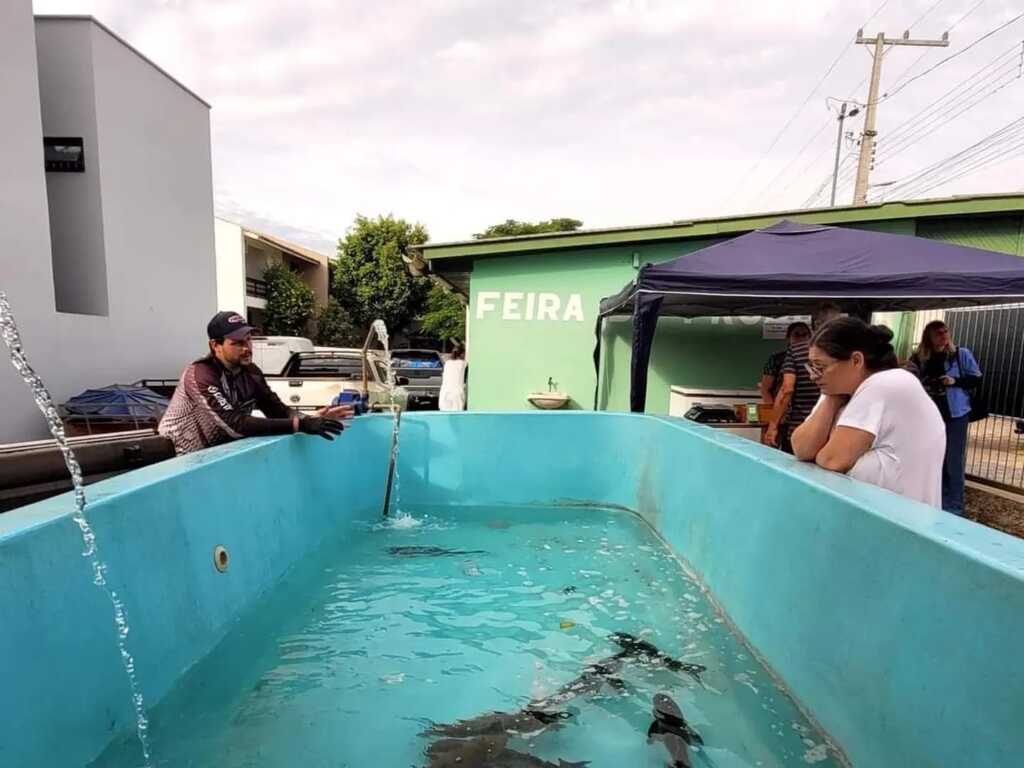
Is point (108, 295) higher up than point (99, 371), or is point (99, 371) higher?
point (108, 295)

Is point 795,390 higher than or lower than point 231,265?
lower

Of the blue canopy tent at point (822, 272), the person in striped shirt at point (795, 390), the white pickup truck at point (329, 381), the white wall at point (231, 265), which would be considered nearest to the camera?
the blue canopy tent at point (822, 272)

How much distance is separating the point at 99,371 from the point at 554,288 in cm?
698

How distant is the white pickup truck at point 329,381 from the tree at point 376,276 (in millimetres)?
14712

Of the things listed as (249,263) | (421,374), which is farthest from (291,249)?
(421,374)

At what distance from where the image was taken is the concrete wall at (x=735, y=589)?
4.87 ft

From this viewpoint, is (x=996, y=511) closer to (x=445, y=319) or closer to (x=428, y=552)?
(x=428, y=552)

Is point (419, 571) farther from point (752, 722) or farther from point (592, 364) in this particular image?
point (592, 364)

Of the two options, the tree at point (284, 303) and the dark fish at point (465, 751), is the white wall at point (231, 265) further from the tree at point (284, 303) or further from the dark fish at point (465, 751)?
the dark fish at point (465, 751)

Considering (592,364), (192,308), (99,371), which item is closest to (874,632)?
(592,364)

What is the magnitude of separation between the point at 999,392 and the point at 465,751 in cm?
747

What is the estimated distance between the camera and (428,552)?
4074mm

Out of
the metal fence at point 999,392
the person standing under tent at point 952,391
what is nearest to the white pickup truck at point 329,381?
the person standing under tent at point 952,391

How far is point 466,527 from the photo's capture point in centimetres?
465
